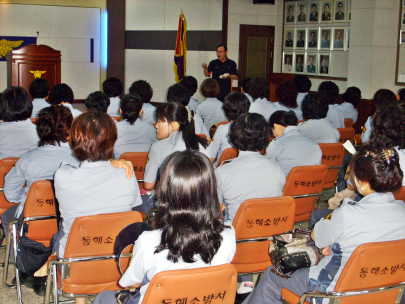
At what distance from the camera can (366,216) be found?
2055mm

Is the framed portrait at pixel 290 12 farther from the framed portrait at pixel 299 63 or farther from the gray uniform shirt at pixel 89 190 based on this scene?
the gray uniform shirt at pixel 89 190

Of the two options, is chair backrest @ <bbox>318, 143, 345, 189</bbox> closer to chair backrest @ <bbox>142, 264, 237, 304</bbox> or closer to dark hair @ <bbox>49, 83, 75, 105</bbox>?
chair backrest @ <bbox>142, 264, 237, 304</bbox>

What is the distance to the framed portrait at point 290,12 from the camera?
10.3 metres

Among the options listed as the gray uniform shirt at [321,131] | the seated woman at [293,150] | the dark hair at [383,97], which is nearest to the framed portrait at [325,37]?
the dark hair at [383,97]

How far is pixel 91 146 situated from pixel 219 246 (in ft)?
3.22

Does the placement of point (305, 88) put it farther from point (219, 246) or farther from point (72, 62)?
point (72, 62)

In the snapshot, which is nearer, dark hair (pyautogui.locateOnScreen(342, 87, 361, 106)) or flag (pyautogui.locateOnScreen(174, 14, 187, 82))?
dark hair (pyautogui.locateOnScreen(342, 87, 361, 106))

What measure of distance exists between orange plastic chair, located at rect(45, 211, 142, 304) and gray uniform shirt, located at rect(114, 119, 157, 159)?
1.89m

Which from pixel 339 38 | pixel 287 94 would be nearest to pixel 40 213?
pixel 287 94

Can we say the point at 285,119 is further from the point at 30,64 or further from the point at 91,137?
the point at 30,64

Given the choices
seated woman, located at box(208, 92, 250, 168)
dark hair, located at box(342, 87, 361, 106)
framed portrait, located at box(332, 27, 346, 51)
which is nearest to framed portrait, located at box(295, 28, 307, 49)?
framed portrait, located at box(332, 27, 346, 51)

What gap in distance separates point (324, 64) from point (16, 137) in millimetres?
7290

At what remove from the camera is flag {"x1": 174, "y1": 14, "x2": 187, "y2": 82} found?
9766 millimetres

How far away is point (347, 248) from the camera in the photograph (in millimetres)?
2076
